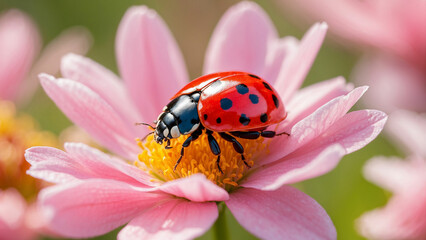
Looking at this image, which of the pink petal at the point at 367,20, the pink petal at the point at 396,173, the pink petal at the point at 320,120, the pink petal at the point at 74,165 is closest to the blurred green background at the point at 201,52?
the pink petal at the point at 396,173

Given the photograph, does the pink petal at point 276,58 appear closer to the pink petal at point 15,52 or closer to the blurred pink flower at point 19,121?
the blurred pink flower at point 19,121

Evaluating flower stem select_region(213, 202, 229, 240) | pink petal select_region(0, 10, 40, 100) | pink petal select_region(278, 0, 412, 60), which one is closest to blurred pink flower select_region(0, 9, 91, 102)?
pink petal select_region(0, 10, 40, 100)

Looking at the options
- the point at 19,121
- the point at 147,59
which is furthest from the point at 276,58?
the point at 19,121

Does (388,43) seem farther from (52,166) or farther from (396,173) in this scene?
(52,166)

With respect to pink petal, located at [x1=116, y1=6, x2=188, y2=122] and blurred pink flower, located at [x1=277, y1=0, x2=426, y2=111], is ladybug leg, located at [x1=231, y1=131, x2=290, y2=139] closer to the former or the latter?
pink petal, located at [x1=116, y1=6, x2=188, y2=122]

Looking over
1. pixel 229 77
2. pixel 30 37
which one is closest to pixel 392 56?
pixel 229 77

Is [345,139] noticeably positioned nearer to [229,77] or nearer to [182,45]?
[229,77]

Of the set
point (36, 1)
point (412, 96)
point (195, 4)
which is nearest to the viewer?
point (412, 96)
